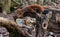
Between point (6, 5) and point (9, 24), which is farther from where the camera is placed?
point (6, 5)

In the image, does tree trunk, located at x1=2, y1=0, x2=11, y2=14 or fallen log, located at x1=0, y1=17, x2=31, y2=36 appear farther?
tree trunk, located at x1=2, y1=0, x2=11, y2=14

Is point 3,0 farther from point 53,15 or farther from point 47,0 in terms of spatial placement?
point 47,0

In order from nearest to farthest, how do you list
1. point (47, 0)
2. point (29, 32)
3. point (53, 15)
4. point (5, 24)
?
point (5, 24), point (29, 32), point (53, 15), point (47, 0)

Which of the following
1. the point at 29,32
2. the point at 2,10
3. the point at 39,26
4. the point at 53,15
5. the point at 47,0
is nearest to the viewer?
the point at 29,32

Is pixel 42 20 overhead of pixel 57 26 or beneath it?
overhead

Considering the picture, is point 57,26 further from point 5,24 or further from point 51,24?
point 5,24


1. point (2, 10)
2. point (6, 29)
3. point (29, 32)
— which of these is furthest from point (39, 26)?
point (2, 10)

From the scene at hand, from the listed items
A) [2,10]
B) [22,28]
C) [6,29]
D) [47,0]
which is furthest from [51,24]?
[47,0]

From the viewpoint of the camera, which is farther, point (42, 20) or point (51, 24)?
point (51, 24)

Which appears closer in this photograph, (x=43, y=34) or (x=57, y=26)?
(x=43, y=34)

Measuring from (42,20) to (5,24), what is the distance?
2.64 ft

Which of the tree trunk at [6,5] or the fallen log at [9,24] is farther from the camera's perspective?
the tree trunk at [6,5]

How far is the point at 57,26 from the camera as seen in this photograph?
343cm

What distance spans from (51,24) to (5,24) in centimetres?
145
